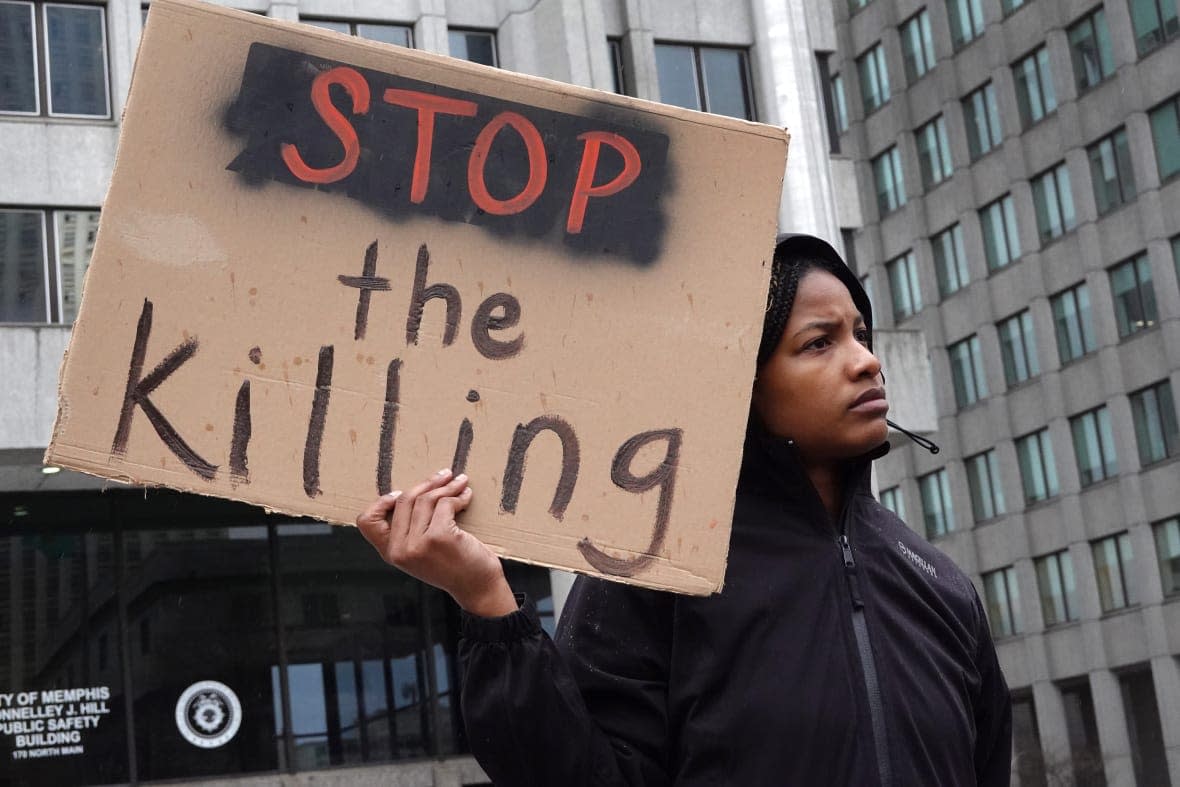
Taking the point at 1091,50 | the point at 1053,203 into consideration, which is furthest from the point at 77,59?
the point at 1053,203

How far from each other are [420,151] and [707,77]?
1995 centimetres

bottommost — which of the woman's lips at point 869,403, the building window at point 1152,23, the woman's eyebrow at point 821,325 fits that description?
the woman's lips at point 869,403

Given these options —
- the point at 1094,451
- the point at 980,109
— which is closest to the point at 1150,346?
the point at 1094,451

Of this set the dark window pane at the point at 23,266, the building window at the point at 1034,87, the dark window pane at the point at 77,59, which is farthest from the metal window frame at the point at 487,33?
the building window at the point at 1034,87

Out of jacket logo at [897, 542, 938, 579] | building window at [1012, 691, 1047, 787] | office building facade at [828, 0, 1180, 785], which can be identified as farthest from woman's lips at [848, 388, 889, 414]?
office building facade at [828, 0, 1180, 785]

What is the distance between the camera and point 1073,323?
1848 inches

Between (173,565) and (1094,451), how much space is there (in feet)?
103

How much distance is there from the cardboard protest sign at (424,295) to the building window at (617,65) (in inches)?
760

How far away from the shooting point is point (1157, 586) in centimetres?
4259

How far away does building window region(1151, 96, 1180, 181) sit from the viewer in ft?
140

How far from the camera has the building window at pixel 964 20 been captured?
167ft

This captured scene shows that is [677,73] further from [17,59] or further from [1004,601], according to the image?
[1004,601]

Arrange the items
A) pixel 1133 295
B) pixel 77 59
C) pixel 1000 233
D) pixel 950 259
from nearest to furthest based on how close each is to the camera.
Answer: pixel 77 59, pixel 1133 295, pixel 1000 233, pixel 950 259

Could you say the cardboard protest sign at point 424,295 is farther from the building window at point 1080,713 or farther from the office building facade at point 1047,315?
the building window at point 1080,713
